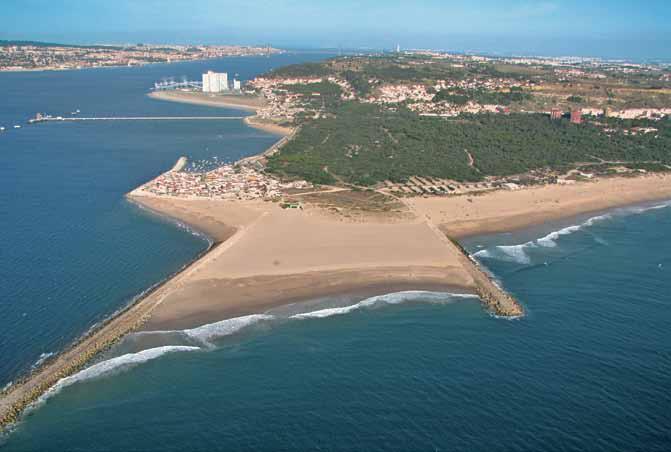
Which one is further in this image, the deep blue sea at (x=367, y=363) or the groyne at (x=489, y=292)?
the groyne at (x=489, y=292)

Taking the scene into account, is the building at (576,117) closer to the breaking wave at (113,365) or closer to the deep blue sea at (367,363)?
the deep blue sea at (367,363)

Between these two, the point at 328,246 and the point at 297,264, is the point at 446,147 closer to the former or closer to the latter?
the point at 328,246

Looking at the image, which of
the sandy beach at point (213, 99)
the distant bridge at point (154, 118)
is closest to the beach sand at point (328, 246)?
the distant bridge at point (154, 118)

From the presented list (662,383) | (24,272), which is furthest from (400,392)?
(24,272)

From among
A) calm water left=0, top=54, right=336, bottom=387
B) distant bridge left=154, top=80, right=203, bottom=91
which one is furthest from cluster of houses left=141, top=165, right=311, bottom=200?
distant bridge left=154, top=80, right=203, bottom=91

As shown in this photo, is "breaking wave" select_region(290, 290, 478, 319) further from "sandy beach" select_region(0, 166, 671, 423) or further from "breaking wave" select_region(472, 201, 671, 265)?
"breaking wave" select_region(472, 201, 671, 265)

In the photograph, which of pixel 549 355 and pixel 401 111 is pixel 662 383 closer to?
pixel 549 355
